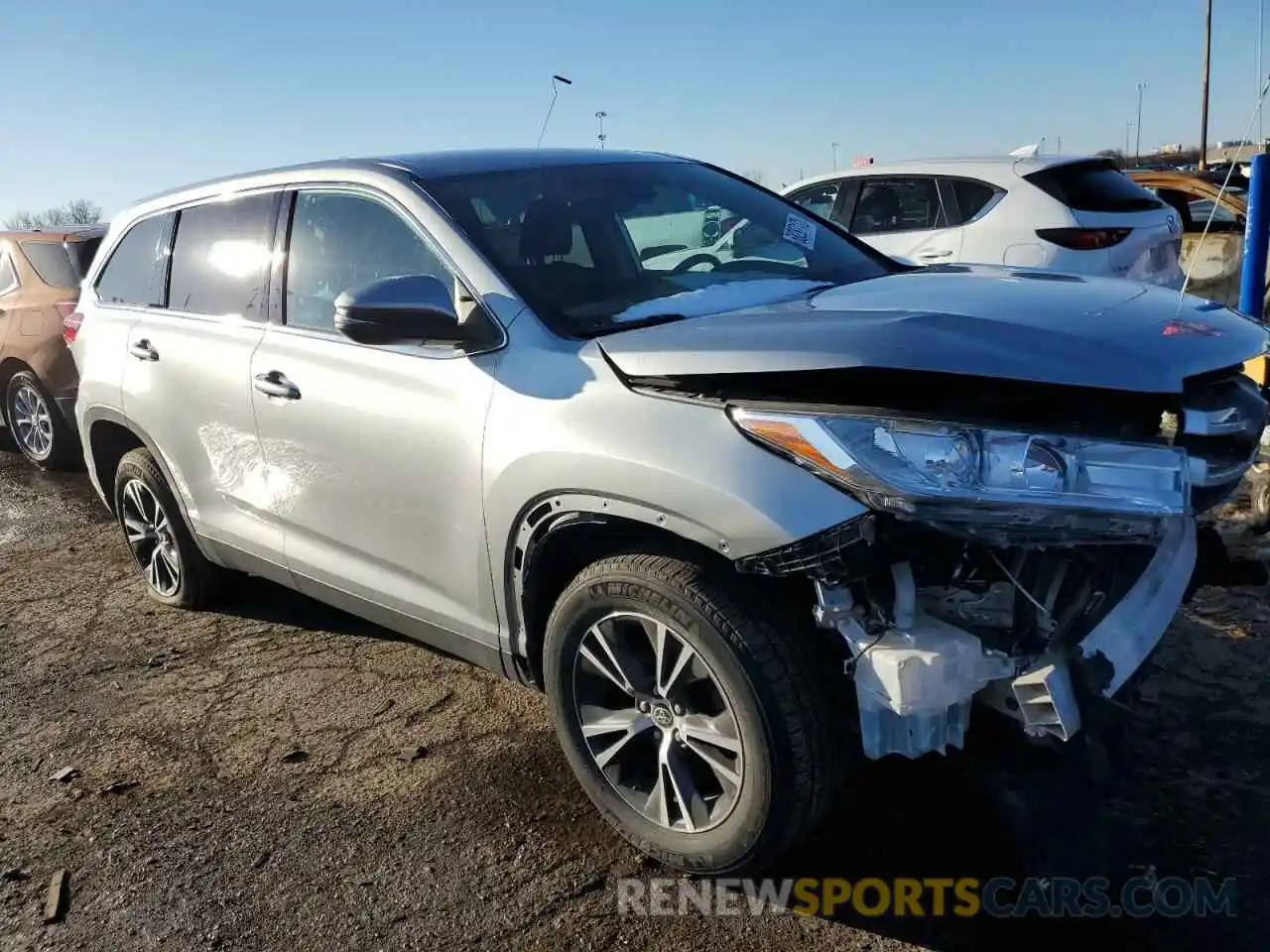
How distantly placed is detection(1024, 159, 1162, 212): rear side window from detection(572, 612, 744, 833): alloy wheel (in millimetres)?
5247

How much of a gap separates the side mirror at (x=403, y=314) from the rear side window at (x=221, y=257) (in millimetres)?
1156

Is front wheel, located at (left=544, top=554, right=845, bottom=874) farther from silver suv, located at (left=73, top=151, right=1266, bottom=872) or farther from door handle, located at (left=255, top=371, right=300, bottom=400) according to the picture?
door handle, located at (left=255, top=371, right=300, bottom=400)

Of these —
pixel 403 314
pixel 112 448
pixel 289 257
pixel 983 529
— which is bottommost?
pixel 112 448

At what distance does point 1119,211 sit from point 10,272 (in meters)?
7.72

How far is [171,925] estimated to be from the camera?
9.18 feet

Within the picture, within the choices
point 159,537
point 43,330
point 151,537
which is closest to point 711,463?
point 159,537

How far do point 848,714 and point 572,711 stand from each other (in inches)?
30.7

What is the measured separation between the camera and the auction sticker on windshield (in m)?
3.83

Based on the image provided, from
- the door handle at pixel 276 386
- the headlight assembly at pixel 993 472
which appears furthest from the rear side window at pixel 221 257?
the headlight assembly at pixel 993 472

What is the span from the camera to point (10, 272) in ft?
26.5

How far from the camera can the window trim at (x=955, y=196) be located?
6984 millimetres

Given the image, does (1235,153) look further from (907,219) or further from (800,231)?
(800,231)

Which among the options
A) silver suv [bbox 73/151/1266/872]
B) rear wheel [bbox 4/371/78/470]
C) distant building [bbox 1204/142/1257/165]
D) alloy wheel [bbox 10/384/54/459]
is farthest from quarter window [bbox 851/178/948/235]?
alloy wheel [bbox 10/384/54/459]

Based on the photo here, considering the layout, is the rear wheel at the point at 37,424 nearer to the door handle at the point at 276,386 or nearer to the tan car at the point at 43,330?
the tan car at the point at 43,330
